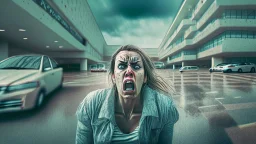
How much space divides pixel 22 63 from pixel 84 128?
1187 mm

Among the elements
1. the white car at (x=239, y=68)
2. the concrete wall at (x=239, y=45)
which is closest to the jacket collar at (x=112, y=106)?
the white car at (x=239, y=68)

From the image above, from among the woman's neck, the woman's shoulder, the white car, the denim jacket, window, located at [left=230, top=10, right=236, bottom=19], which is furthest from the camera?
window, located at [left=230, top=10, right=236, bottom=19]

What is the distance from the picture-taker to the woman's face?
4.03 ft

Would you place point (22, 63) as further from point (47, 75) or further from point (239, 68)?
point (239, 68)

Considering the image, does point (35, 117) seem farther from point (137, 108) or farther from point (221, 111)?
point (221, 111)

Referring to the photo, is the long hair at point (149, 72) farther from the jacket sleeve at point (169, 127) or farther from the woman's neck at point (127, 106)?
the jacket sleeve at point (169, 127)

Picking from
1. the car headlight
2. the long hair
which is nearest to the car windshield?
the car headlight

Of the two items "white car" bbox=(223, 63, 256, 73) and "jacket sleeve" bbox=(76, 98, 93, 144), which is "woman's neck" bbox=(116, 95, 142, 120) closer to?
"jacket sleeve" bbox=(76, 98, 93, 144)

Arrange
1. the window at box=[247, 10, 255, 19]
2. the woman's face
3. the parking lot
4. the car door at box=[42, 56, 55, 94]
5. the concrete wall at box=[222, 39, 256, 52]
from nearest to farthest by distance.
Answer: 1. the woman's face
2. the parking lot
3. the car door at box=[42, 56, 55, 94]
4. the concrete wall at box=[222, 39, 256, 52]
5. the window at box=[247, 10, 255, 19]

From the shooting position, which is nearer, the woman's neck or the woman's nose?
the woman's nose

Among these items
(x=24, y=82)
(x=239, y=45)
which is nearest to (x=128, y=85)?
(x=24, y=82)

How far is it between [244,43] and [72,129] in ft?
78.0

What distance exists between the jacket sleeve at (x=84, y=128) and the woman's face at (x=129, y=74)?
44cm

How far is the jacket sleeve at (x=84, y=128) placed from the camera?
1.41 meters
